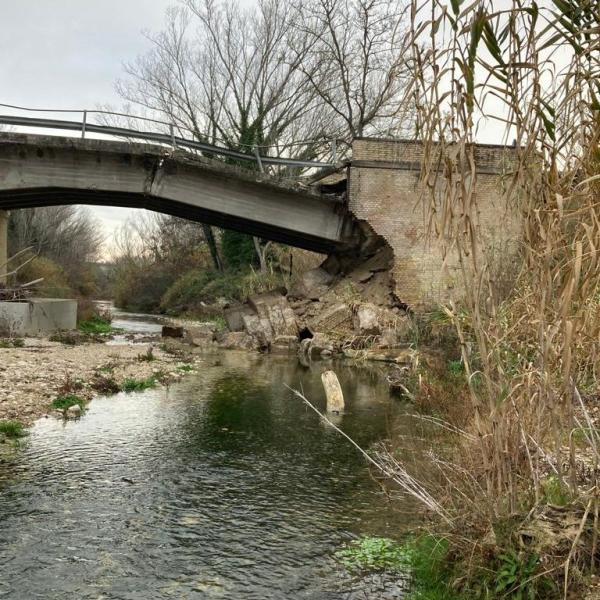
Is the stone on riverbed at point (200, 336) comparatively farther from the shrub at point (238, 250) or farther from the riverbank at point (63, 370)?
the shrub at point (238, 250)

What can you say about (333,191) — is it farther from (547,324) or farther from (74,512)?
(547,324)

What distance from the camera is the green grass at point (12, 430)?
738cm

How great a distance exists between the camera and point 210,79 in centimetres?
3225

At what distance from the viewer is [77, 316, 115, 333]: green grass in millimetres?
20322

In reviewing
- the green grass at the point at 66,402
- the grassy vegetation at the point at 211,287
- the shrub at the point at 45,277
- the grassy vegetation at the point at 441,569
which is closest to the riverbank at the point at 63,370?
the green grass at the point at 66,402

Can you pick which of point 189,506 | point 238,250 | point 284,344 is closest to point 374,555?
point 189,506

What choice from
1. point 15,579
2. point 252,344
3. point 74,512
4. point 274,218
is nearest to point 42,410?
point 74,512

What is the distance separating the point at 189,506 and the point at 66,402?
13.5ft

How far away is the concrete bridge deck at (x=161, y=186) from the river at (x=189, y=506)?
10400 millimetres

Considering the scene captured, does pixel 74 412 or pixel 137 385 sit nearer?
pixel 74 412

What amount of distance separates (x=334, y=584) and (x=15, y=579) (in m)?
1.97

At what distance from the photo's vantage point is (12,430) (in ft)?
24.4

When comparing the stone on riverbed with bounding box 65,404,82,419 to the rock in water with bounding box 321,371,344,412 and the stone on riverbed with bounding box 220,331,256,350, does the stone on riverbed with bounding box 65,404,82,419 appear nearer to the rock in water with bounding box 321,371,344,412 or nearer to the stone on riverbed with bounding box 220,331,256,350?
the rock in water with bounding box 321,371,344,412

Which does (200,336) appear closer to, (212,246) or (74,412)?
(74,412)
